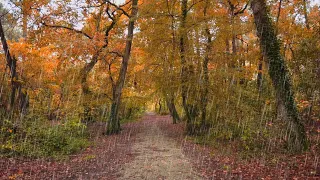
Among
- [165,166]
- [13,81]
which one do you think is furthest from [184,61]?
[13,81]

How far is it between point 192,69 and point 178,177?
649 cm

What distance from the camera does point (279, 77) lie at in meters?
8.43

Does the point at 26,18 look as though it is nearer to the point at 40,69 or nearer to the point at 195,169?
the point at 40,69

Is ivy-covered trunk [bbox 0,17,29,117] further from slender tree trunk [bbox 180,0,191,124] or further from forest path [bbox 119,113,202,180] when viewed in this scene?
slender tree trunk [bbox 180,0,191,124]

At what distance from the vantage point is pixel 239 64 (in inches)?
485

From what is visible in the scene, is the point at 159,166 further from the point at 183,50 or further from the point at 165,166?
the point at 183,50

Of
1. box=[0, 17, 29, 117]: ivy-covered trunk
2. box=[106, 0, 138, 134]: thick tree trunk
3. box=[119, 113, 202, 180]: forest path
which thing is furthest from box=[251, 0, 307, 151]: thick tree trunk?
box=[0, 17, 29, 117]: ivy-covered trunk

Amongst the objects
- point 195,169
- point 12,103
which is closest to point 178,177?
point 195,169

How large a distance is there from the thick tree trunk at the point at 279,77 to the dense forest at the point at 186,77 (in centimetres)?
3

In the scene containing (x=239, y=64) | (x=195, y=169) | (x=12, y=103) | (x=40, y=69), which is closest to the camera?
(x=195, y=169)

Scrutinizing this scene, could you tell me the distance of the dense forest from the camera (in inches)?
335

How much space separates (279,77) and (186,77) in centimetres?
472

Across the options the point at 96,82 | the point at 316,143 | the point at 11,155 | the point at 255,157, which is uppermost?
the point at 96,82

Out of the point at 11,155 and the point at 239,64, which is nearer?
the point at 11,155
